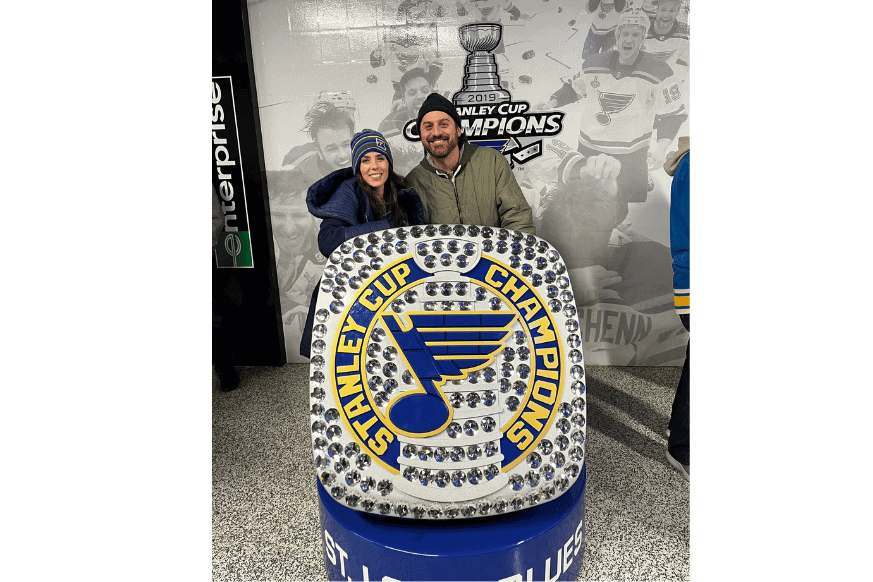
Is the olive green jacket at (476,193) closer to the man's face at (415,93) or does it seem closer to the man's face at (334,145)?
the man's face at (415,93)

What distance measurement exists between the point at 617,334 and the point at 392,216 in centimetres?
160

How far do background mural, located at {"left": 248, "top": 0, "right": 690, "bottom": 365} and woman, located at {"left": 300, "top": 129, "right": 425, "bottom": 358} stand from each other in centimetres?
57

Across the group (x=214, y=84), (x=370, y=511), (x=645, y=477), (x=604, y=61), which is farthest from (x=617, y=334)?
(x=214, y=84)

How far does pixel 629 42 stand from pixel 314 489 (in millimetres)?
2697

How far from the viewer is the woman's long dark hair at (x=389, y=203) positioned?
258 cm

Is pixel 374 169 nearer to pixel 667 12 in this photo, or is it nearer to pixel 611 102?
pixel 611 102

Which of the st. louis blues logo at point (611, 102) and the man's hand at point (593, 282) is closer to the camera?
the st. louis blues logo at point (611, 102)

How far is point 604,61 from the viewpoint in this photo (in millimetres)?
2945

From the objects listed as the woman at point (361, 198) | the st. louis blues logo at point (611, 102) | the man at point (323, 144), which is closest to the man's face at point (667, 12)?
the st. louis blues logo at point (611, 102)

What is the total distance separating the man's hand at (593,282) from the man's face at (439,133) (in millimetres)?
1064

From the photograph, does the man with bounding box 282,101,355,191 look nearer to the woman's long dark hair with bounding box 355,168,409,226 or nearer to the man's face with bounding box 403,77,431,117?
the man's face with bounding box 403,77,431,117

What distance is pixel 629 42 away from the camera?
2.91 metres

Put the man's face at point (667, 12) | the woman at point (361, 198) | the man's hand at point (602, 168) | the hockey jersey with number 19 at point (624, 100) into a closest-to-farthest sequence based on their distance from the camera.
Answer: the woman at point (361, 198)
the man's face at point (667, 12)
the hockey jersey with number 19 at point (624, 100)
the man's hand at point (602, 168)

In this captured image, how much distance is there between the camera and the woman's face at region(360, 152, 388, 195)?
2.55 m
